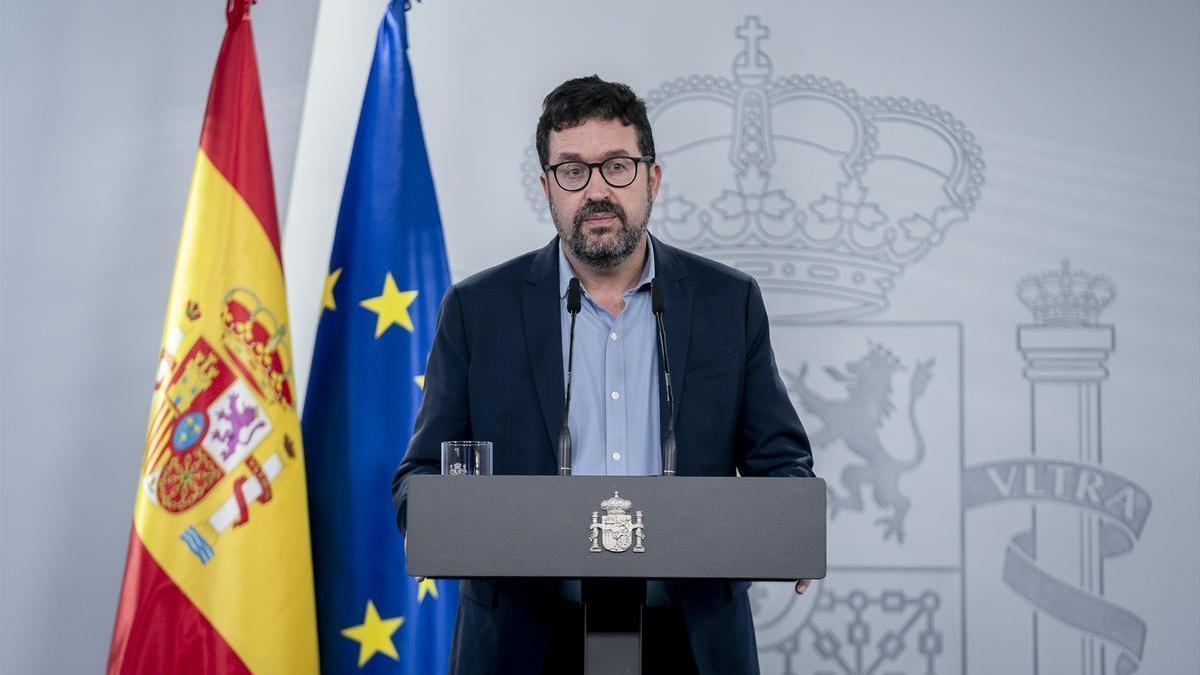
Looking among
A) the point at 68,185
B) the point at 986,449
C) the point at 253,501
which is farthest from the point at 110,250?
the point at 986,449

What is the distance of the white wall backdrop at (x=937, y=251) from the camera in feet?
11.4

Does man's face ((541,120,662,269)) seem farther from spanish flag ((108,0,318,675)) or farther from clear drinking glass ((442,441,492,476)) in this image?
spanish flag ((108,0,318,675))

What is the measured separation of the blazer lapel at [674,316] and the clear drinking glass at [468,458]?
1.53ft

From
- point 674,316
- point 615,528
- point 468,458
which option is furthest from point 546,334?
point 615,528

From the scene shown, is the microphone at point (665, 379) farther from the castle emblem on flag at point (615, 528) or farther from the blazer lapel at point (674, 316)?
the castle emblem on flag at point (615, 528)

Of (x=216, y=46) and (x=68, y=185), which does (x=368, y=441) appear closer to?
(x=68, y=185)

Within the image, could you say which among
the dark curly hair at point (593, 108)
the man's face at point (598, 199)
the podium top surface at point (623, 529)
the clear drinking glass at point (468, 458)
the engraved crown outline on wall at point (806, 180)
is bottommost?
the podium top surface at point (623, 529)

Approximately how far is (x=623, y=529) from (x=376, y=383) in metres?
1.84

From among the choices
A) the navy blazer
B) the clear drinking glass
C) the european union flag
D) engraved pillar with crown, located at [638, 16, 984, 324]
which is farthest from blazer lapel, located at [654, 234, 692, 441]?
engraved pillar with crown, located at [638, 16, 984, 324]

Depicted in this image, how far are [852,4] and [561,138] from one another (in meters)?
1.76

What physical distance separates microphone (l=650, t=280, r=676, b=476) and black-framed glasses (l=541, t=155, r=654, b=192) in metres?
0.26

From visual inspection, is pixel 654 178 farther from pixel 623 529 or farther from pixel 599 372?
pixel 623 529

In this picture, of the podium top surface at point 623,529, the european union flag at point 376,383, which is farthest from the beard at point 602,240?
the european union flag at point 376,383

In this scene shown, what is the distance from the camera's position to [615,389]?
2262mm
